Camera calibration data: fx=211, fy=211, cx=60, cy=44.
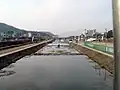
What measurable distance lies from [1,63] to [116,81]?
22.3 metres

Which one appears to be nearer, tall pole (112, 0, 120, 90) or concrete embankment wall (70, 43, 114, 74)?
tall pole (112, 0, 120, 90)

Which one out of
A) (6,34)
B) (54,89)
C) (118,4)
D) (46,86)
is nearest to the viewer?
(118,4)

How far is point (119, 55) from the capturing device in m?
1.51

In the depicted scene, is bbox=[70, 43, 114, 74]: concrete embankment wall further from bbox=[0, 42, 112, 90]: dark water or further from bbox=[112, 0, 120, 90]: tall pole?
bbox=[112, 0, 120, 90]: tall pole

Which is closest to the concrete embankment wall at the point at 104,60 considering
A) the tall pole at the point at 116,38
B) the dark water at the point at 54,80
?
the dark water at the point at 54,80

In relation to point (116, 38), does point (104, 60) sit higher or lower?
lower

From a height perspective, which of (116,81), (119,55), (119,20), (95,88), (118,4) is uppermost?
(118,4)

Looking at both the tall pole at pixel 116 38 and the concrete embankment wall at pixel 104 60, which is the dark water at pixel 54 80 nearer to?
the concrete embankment wall at pixel 104 60

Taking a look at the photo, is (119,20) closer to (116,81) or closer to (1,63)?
(116,81)

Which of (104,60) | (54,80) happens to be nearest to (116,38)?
(54,80)

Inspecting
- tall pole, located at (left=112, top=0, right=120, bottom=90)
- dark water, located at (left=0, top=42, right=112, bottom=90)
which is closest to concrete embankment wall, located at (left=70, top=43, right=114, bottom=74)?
dark water, located at (left=0, top=42, right=112, bottom=90)

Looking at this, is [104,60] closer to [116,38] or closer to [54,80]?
[54,80]

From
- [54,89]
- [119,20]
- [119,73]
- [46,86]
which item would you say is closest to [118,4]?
[119,20]

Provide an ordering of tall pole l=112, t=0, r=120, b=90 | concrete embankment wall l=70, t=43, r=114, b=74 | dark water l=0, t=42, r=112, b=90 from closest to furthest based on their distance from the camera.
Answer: tall pole l=112, t=0, r=120, b=90
dark water l=0, t=42, r=112, b=90
concrete embankment wall l=70, t=43, r=114, b=74
